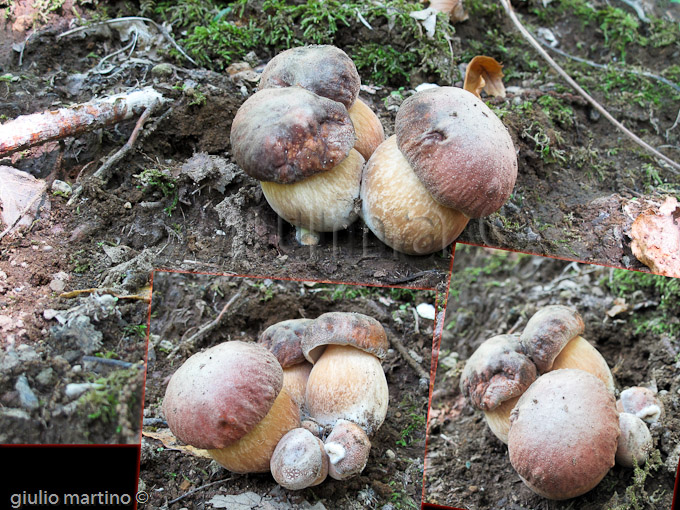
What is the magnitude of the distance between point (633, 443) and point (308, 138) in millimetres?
2552

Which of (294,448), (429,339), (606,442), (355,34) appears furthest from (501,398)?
(355,34)

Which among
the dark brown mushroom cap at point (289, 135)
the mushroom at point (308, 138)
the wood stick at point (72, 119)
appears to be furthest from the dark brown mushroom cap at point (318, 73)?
the wood stick at point (72, 119)

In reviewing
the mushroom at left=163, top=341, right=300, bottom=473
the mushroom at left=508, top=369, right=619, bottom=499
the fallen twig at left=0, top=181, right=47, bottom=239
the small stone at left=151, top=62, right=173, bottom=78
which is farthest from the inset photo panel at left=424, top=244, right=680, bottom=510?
the fallen twig at left=0, top=181, right=47, bottom=239

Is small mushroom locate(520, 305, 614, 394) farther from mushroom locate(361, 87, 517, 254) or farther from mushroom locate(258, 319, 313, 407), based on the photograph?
mushroom locate(258, 319, 313, 407)

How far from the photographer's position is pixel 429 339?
4.16 meters

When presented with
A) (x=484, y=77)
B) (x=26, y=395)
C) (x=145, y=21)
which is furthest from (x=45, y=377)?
(x=484, y=77)

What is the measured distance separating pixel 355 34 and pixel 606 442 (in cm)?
394

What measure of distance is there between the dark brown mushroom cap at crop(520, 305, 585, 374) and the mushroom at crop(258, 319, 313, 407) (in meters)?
1.43

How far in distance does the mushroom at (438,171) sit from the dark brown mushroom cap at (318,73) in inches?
17.5

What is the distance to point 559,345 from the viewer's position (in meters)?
3.38

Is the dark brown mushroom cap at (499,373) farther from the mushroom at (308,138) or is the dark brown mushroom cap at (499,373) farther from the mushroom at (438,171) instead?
the mushroom at (308,138)

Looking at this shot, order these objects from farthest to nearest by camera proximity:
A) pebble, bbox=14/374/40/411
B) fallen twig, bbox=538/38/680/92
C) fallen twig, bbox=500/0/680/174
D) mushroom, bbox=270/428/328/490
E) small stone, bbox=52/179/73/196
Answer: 1. fallen twig, bbox=538/38/680/92
2. fallen twig, bbox=500/0/680/174
3. small stone, bbox=52/179/73/196
4. mushroom, bbox=270/428/328/490
5. pebble, bbox=14/374/40/411

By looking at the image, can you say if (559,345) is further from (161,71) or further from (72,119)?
(161,71)

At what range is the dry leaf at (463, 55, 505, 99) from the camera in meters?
4.89
